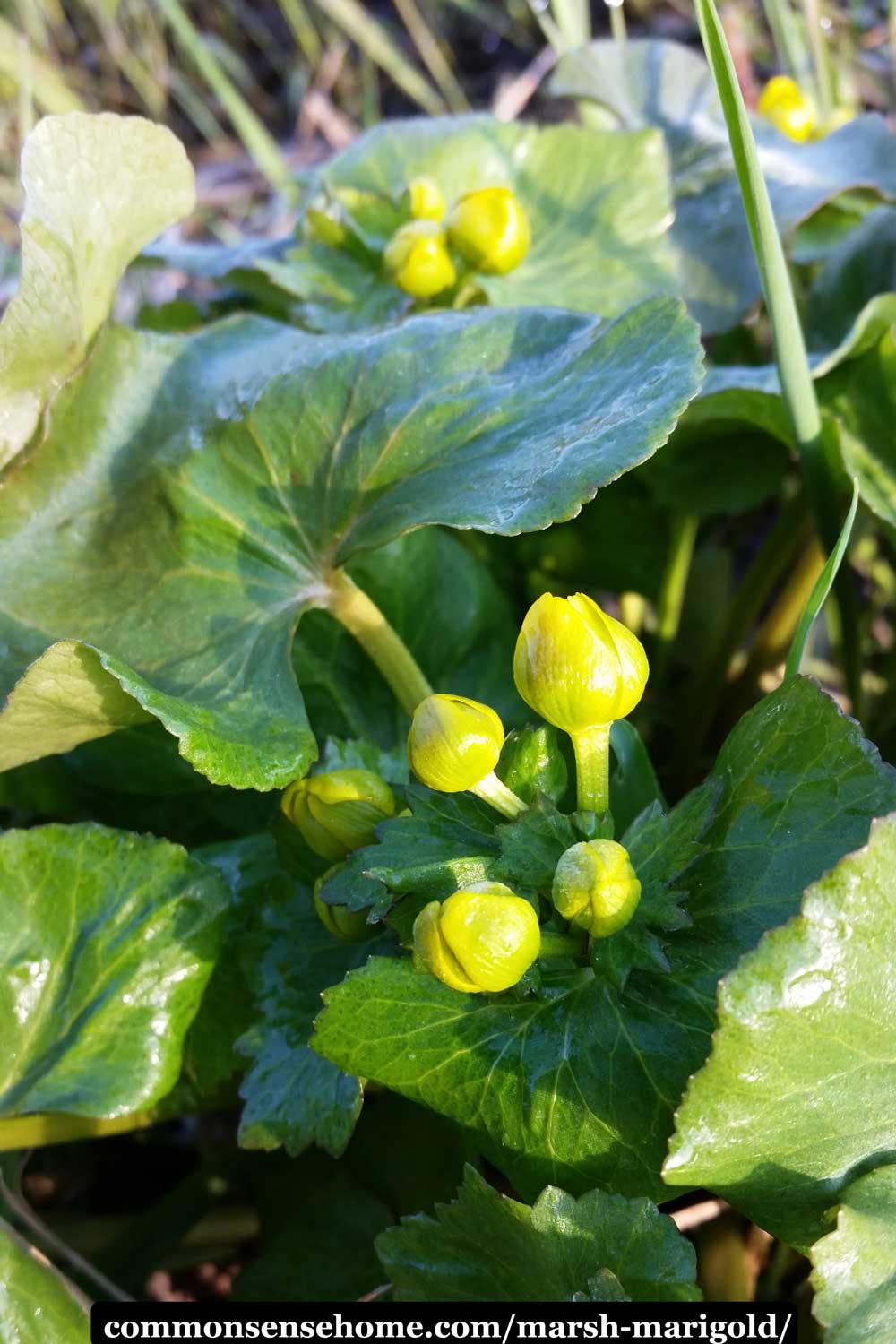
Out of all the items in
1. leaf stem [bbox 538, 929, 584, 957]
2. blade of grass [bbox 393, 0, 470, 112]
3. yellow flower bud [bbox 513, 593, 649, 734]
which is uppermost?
yellow flower bud [bbox 513, 593, 649, 734]

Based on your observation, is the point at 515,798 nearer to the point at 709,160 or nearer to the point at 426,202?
the point at 426,202

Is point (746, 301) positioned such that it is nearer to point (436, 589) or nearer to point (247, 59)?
point (436, 589)

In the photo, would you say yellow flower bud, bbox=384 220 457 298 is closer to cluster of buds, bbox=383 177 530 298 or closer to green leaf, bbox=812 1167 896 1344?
cluster of buds, bbox=383 177 530 298

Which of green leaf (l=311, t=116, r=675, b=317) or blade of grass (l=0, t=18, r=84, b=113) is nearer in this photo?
green leaf (l=311, t=116, r=675, b=317)

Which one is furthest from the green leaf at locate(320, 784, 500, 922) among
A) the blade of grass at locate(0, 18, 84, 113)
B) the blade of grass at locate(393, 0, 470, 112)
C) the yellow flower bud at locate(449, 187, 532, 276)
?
the blade of grass at locate(393, 0, 470, 112)

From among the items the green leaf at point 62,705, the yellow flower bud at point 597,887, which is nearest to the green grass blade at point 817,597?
the yellow flower bud at point 597,887

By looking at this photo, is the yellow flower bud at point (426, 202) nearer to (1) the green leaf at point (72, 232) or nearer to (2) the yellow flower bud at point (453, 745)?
(1) the green leaf at point (72, 232)

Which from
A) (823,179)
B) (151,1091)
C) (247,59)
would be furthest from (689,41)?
(151,1091)
